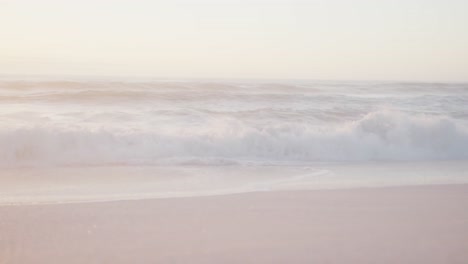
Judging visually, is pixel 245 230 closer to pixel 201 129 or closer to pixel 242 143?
pixel 242 143

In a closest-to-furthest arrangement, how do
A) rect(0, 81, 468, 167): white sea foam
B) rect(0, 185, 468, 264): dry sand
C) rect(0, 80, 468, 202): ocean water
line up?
rect(0, 185, 468, 264): dry sand < rect(0, 80, 468, 202): ocean water < rect(0, 81, 468, 167): white sea foam

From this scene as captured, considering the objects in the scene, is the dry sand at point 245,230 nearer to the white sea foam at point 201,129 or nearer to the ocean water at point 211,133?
the ocean water at point 211,133

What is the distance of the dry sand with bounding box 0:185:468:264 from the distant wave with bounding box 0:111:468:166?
2930mm

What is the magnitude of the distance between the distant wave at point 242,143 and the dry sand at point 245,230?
2930 millimetres

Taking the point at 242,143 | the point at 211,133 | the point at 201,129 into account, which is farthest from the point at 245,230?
the point at 201,129

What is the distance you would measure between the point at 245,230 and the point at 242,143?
15.7 feet

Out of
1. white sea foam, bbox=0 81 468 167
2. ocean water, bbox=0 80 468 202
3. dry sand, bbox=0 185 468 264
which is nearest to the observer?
dry sand, bbox=0 185 468 264

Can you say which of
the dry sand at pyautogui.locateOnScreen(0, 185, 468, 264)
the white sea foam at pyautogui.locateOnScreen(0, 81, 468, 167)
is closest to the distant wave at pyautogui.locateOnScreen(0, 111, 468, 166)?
the white sea foam at pyautogui.locateOnScreen(0, 81, 468, 167)

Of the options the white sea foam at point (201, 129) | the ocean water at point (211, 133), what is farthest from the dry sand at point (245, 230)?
the white sea foam at point (201, 129)

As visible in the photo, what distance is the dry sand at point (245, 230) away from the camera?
3963 millimetres

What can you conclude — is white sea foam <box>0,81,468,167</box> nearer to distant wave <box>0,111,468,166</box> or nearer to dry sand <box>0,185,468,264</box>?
distant wave <box>0,111,468,166</box>

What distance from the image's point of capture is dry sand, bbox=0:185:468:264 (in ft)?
13.0

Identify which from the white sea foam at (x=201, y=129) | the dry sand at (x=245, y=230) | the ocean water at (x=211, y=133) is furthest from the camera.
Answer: the white sea foam at (x=201, y=129)

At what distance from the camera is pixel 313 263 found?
12.7 ft
